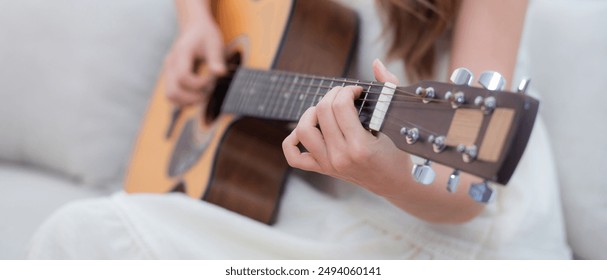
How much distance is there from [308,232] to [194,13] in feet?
1.45

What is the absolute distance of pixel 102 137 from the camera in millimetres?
1178

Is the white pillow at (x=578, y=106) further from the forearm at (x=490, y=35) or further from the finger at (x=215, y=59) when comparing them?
the finger at (x=215, y=59)

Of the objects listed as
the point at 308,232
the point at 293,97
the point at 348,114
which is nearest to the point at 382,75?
the point at 348,114

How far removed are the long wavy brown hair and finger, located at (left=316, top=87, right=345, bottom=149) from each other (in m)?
0.23

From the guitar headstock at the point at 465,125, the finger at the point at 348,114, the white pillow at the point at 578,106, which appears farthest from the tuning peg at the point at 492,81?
the white pillow at the point at 578,106

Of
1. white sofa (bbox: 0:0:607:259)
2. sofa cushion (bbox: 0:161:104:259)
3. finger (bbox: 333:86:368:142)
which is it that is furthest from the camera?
white sofa (bbox: 0:0:607:259)

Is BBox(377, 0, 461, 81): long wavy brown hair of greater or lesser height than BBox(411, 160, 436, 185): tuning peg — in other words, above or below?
above

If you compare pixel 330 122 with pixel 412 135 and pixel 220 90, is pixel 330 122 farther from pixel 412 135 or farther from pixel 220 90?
pixel 220 90

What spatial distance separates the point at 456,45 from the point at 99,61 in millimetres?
693

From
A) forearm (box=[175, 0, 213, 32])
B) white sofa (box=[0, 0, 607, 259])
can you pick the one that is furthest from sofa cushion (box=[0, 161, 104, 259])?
forearm (box=[175, 0, 213, 32])

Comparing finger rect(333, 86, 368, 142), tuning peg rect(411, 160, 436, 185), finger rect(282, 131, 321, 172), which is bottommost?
finger rect(282, 131, 321, 172)

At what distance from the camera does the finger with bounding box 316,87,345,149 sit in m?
0.51

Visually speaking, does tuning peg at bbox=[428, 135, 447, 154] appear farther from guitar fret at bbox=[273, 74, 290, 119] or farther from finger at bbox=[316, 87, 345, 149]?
guitar fret at bbox=[273, 74, 290, 119]
